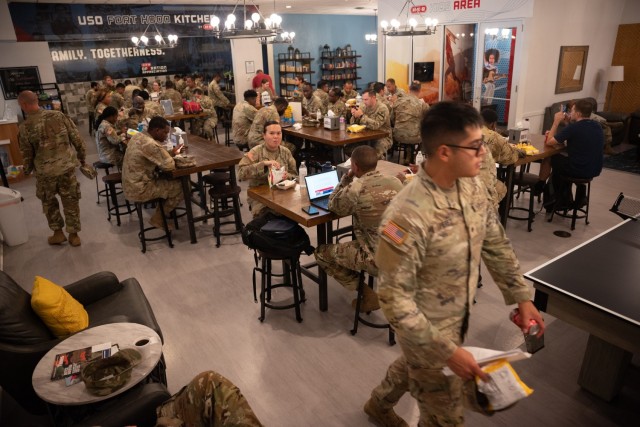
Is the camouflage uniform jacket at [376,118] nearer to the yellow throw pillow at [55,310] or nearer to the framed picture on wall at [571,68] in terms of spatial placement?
the framed picture on wall at [571,68]

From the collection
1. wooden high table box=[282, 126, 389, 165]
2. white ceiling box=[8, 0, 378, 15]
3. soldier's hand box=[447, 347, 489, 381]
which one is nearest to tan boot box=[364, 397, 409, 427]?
soldier's hand box=[447, 347, 489, 381]

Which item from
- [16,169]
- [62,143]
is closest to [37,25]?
[16,169]

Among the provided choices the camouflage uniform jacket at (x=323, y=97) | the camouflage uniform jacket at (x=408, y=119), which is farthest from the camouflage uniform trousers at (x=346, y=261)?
the camouflage uniform jacket at (x=323, y=97)

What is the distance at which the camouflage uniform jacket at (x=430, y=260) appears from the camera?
1.56 metres

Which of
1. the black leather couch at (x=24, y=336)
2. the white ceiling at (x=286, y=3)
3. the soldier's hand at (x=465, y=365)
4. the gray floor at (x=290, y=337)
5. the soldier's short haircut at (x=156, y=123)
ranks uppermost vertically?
the white ceiling at (x=286, y=3)

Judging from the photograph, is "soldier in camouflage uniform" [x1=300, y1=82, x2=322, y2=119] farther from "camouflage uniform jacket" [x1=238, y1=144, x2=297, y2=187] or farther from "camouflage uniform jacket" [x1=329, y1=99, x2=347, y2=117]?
"camouflage uniform jacket" [x1=238, y1=144, x2=297, y2=187]

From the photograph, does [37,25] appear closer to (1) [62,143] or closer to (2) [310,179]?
(1) [62,143]

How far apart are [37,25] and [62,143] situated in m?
7.48

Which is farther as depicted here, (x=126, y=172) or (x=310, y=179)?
(x=126, y=172)

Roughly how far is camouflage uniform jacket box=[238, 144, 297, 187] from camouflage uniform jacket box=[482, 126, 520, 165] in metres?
2.00

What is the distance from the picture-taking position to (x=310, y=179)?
11.8 feet

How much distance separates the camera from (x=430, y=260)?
165 centimetres

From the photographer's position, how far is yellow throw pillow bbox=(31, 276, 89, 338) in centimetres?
262

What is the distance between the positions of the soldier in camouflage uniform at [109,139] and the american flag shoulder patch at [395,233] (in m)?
5.48
